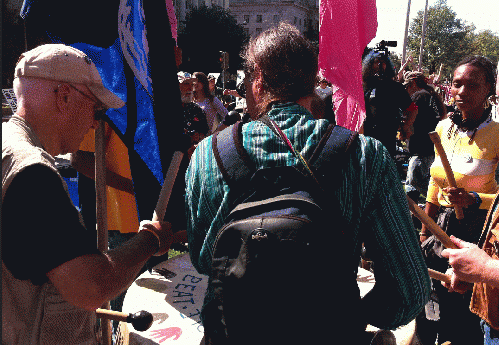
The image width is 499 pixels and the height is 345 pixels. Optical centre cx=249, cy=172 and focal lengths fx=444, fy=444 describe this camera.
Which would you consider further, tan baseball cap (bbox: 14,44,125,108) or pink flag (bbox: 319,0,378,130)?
pink flag (bbox: 319,0,378,130)

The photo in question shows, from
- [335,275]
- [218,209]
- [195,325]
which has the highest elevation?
[218,209]

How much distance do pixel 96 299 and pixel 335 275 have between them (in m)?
0.70

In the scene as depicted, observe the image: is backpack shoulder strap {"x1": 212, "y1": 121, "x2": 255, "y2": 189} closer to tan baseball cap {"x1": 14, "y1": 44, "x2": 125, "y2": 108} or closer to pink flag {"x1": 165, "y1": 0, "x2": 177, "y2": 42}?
tan baseball cap {"x1": 14, "y1": 44, "x2": 125, "y2": 108}

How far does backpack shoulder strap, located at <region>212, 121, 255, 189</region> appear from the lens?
1294mm

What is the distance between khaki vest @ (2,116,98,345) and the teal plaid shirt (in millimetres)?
476

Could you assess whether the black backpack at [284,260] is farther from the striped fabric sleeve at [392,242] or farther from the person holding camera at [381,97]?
the person holding camera at [381,97]

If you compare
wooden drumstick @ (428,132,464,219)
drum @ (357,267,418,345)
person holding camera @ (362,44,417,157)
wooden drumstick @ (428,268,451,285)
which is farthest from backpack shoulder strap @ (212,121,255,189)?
person holding camera @ (362,44,417,157)

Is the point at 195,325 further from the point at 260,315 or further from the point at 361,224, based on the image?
the point at 361,224

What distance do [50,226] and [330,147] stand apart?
818mm

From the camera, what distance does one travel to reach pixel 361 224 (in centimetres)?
134

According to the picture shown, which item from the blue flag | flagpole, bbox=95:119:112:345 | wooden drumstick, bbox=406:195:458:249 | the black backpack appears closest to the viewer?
the black backpack

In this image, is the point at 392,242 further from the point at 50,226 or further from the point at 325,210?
the point at 50,226

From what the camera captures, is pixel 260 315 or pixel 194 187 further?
pixel 194 187

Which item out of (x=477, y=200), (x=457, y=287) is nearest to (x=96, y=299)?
(x=457, y=287)
